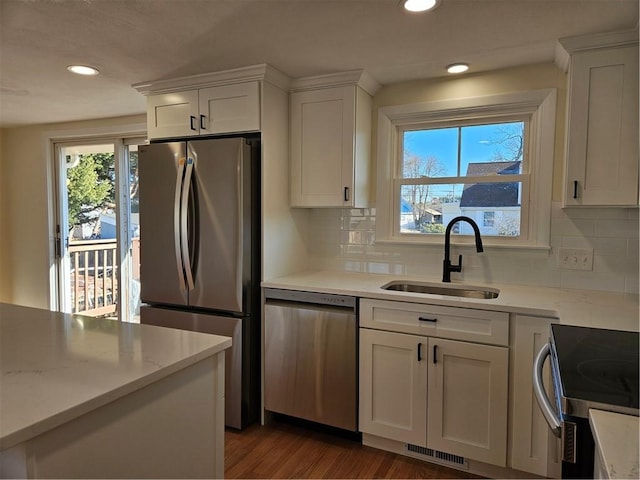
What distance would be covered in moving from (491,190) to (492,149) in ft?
0.84

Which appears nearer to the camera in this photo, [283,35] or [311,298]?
[283,35]

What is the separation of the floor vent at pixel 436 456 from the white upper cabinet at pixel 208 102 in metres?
2.03

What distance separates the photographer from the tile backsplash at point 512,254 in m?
2.27

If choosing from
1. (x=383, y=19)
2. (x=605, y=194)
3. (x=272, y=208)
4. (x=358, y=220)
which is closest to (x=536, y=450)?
(x=605, y=194)

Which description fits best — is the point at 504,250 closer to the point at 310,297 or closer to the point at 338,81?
the point at 310,297

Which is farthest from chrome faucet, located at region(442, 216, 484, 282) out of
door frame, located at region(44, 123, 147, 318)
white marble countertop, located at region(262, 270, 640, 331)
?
door frame, located at region(44, 123, 147, 318)

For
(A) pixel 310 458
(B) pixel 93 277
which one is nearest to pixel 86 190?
(B) pixel 93 277

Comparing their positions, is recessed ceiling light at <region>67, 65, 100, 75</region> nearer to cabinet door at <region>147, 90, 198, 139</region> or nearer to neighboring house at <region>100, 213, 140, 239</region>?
cabinet door at <region>147, 90, 198, 139</region>

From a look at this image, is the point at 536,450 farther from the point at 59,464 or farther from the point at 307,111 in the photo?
the point at 307,111

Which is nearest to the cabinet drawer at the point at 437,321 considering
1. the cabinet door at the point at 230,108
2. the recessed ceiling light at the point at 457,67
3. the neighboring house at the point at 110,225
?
the cabinet door at the point at 230,108

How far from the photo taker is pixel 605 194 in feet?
6.63

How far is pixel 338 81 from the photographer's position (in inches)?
101

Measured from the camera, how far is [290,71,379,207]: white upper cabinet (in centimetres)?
258

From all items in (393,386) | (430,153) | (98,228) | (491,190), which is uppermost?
(430,153)
